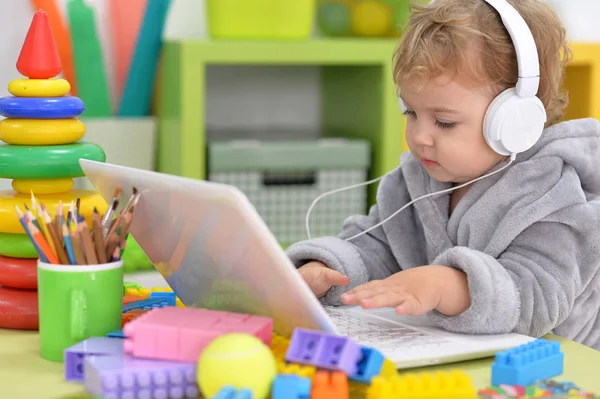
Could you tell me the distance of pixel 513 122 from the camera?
951mm

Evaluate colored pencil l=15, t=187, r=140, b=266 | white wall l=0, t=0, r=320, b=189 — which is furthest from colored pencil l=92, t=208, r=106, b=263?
white wall l=0, t=0, r=320, b=189

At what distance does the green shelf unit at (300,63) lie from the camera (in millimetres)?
2025

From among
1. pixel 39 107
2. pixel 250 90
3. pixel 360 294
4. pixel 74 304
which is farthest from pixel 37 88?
pixel 250 90

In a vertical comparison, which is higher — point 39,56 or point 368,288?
point 39,56

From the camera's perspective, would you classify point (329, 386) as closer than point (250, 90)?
Yes

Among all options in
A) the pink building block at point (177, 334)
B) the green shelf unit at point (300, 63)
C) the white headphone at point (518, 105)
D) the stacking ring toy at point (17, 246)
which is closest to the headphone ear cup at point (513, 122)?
the white headphone at point (518, 105)

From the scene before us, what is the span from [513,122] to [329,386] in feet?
1.37

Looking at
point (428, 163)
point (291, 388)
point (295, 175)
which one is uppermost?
point (428, 163)

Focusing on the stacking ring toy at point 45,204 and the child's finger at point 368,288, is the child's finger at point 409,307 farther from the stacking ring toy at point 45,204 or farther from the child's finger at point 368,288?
the stacking ring toy at point 45,204

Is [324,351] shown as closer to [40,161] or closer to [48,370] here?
[48,370]

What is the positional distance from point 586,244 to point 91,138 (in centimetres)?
142

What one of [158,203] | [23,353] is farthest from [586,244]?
[23,353]

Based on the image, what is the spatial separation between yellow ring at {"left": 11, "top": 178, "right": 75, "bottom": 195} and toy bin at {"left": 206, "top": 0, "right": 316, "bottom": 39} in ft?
3.97

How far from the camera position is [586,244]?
0.93 m
